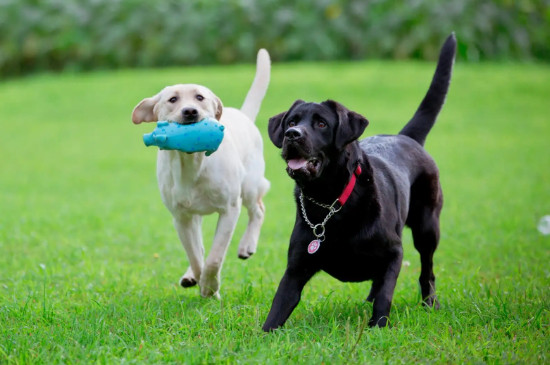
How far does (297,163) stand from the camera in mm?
4246

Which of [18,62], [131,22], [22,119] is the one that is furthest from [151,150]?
[18,62]

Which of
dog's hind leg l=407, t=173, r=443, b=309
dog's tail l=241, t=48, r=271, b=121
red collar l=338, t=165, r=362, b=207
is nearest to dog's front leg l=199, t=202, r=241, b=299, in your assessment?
red collar l=338, t=165, r=362, b=207

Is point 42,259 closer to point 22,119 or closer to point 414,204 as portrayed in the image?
point 414,204

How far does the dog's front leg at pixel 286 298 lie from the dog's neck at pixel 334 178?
0.46 metres

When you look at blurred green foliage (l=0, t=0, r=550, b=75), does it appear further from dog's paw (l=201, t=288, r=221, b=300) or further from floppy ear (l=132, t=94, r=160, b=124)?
dog's paw (l=201, t=288, r=221, b=300)

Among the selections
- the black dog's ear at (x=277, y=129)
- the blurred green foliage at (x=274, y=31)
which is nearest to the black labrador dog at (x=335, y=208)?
the black dog's ear at (x=277, y=129)

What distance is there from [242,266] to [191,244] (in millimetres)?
1224

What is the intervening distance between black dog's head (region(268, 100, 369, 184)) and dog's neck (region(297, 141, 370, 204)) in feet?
0.16

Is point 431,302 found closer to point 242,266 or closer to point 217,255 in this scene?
point 217,255

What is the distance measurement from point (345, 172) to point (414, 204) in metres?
1.18

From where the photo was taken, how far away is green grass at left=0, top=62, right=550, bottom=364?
3.97 metres

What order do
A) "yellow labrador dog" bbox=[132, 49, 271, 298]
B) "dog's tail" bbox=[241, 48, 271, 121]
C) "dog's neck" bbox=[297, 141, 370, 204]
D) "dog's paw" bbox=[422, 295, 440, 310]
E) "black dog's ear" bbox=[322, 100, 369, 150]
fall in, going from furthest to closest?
1. "dog's tail" bbox=[241, 48, 271, 121]
2. "yellow labrador dog" bbox=[132, 49, 271, 298]
3. "dog's paw" bbox=[422, 295, 440, 310]
4. "dog's neck" bbox=[297, 141, 370, 204]
5. "black dog's ear" bbox=[322, 100, 369, 150]

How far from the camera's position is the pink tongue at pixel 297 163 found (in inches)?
166

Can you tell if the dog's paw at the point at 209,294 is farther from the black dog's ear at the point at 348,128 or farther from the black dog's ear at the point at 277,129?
the black dog's ear at the point at 348,128
